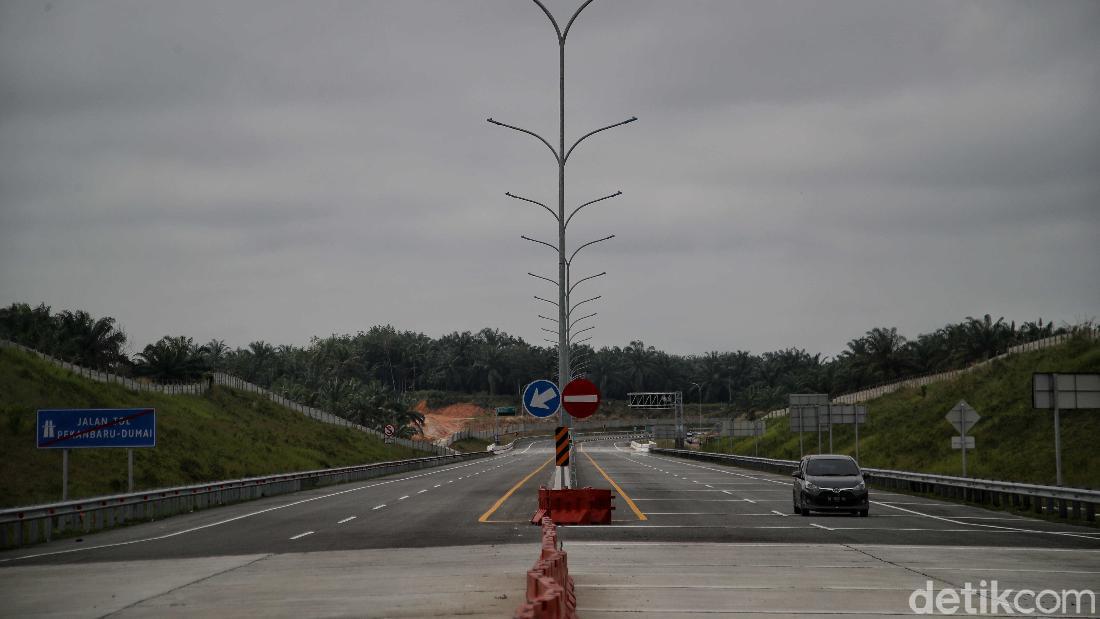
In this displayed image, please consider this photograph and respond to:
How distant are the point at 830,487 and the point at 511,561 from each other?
14319 millimetres

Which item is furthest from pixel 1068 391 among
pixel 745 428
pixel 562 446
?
pixel 745 428

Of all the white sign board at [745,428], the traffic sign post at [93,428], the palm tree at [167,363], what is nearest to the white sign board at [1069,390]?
the traffic sign post at [93,428]

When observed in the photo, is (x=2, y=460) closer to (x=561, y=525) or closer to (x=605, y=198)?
(x=605, y=198)

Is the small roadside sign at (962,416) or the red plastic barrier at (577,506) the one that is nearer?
the red plastic barrier at (577,506)

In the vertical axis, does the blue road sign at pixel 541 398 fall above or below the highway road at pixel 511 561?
above

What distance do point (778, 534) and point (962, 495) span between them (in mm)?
18008

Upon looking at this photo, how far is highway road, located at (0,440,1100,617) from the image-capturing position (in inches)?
598

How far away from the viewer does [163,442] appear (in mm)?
65812

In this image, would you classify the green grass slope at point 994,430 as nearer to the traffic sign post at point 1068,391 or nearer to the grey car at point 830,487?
the traffic sign post at point 1068,391

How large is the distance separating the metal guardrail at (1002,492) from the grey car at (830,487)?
502 centimetres

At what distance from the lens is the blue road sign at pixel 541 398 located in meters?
25.7

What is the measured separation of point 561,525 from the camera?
29625mm

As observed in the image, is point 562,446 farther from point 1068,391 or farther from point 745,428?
point 745,428

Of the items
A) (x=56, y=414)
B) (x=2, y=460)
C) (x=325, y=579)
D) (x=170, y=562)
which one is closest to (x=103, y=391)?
(x=2, y=460)
